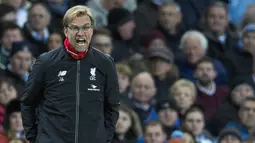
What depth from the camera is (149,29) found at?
13.9 m

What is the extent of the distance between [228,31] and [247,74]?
3.90 ft

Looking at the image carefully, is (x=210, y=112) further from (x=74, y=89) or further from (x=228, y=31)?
(x=74, y=89)

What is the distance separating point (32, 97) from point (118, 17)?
6329mm

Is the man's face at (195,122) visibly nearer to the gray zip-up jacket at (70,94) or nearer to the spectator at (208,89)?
the spectator at (208,89)

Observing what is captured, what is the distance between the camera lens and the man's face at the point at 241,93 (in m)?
12.8

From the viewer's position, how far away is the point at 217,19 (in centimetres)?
1423

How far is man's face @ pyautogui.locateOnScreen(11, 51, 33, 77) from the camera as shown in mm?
11883

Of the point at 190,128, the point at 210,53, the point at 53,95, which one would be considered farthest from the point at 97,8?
the point at 53,95

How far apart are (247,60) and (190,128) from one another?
8.07 ft

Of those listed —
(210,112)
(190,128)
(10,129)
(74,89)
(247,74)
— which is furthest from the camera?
(247,74)

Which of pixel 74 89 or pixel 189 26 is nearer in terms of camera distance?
pixel 74 89

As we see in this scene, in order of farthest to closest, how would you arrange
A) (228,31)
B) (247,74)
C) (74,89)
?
(228,31)
(247,74)
(74,89)

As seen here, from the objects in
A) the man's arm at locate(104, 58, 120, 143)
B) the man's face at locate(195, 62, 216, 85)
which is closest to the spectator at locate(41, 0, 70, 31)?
the man's face at locate(195, 62, 216, 85)

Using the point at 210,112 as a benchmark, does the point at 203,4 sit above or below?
above
